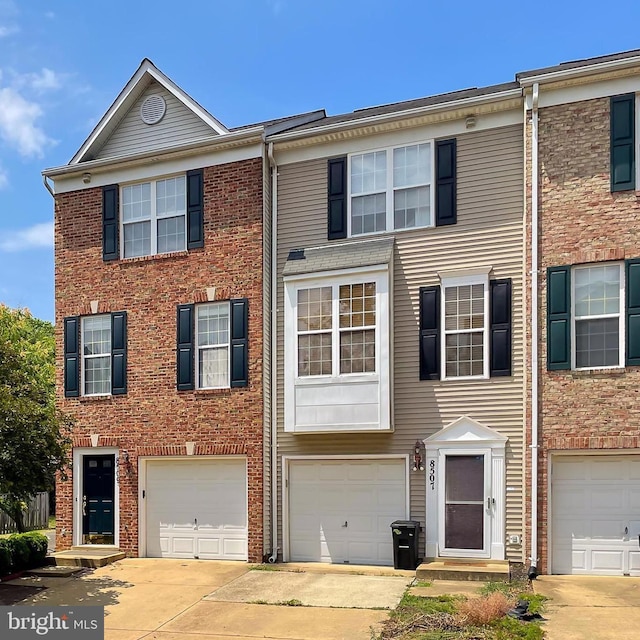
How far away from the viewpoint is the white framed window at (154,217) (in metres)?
15.6

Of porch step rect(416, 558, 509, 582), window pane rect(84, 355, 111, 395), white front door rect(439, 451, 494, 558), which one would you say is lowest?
porch step rect(416, 558, 509, 582)

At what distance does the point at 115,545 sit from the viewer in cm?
1541

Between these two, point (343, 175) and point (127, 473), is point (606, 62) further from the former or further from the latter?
point (127, 473)

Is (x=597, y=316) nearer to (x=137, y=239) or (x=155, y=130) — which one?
(x=137, y=239)

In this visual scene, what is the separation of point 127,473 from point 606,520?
930 cm

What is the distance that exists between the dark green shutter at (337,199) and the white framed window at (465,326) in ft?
7.70

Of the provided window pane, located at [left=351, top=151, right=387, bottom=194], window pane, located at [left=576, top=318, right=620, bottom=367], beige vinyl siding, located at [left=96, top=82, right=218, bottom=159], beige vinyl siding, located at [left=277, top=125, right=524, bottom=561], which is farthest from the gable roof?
window pane, located at [left=576, top=318, right=620, bottom=367]

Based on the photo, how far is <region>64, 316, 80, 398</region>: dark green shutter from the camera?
1616 cm

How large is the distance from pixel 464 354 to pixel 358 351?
1919 millimetres

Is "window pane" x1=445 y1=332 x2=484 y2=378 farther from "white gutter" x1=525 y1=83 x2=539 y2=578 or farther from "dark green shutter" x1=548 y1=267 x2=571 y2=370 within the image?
"dark green shutter" x1=548 y1=267 x2=571 y2=370

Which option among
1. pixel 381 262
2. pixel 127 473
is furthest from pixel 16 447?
pixel 381 262

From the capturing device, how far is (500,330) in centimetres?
1295

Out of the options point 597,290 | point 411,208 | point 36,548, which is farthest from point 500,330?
point 36,548

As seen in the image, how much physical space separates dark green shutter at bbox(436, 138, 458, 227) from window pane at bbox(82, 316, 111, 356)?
24.5ft
